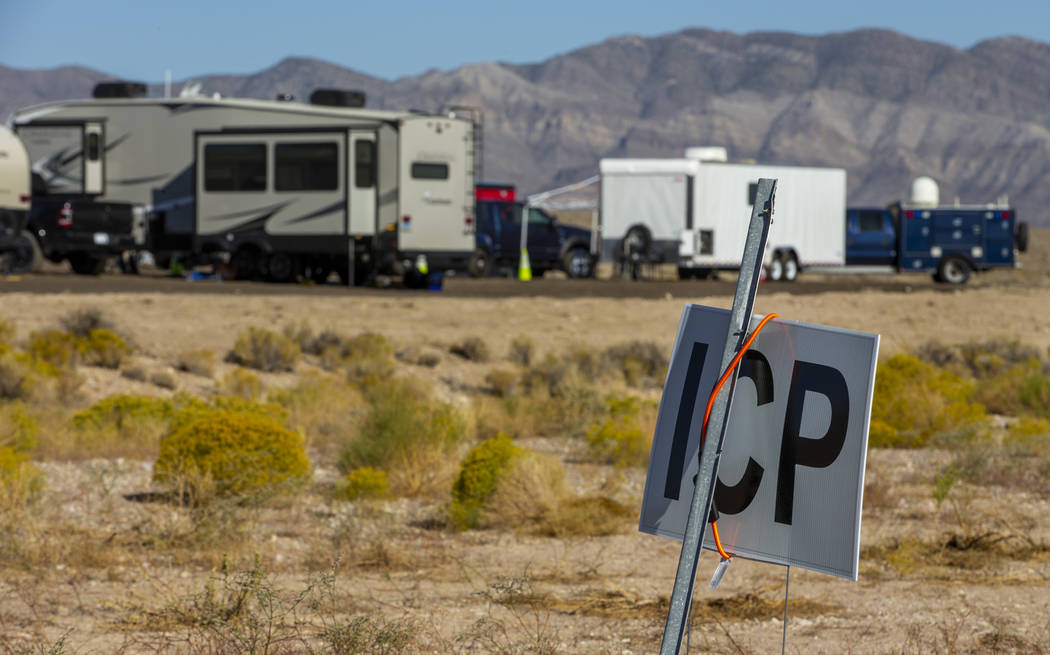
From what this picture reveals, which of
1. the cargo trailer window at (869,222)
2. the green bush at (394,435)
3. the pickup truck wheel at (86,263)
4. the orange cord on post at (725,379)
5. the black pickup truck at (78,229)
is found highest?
the cargo trailer window at (869,222)

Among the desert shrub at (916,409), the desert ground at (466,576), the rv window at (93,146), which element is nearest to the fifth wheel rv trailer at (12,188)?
the rv window at (93,146)

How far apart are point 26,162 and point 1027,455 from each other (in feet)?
56.9

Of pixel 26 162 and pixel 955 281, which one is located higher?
pixel 26 162

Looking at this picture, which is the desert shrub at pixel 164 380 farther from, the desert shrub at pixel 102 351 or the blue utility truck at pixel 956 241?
the blue utility truck at pixel 956 241

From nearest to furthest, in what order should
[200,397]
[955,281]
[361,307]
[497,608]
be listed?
1. [497,608]
2. [200,397]
3. [361,307]
4. [955,281]

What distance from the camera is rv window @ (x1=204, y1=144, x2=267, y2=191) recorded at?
22.5 metres

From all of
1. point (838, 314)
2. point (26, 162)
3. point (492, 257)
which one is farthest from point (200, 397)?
point (492, 257)

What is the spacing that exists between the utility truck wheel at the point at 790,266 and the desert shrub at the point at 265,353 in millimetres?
16487

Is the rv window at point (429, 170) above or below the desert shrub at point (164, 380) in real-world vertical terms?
above

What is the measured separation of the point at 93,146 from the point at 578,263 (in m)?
11.3

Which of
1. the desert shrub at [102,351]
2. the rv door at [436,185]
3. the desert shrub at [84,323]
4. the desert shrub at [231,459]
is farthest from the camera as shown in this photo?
the rv door at [436,185]

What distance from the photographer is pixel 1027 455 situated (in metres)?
10.2

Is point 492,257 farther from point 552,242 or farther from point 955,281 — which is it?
point 955,281

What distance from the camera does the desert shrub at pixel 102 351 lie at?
49.8 feet
